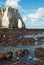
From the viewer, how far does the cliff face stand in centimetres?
10669

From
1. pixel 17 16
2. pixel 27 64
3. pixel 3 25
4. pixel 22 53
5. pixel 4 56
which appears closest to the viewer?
pixel 27 64

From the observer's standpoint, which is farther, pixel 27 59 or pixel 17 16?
pixel 17 16

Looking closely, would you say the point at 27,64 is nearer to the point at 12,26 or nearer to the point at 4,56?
the point at 4,56

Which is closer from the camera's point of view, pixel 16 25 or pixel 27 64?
pixel 27 64

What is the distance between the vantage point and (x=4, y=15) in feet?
359

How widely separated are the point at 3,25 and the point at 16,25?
743cm

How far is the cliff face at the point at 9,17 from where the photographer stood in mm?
106688

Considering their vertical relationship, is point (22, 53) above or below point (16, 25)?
above

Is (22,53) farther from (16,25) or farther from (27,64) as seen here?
(16,25)

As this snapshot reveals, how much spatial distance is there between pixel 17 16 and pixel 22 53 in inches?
3841

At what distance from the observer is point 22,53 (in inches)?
659

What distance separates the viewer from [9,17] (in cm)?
10762

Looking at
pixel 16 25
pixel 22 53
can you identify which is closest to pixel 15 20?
pixel 16 25

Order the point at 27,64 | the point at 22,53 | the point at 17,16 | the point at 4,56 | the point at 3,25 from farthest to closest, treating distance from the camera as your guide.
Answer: the point at 17,16 → the point at 3,25 → the point at 22,53 → the point at 4,56 → the point at 27,64
